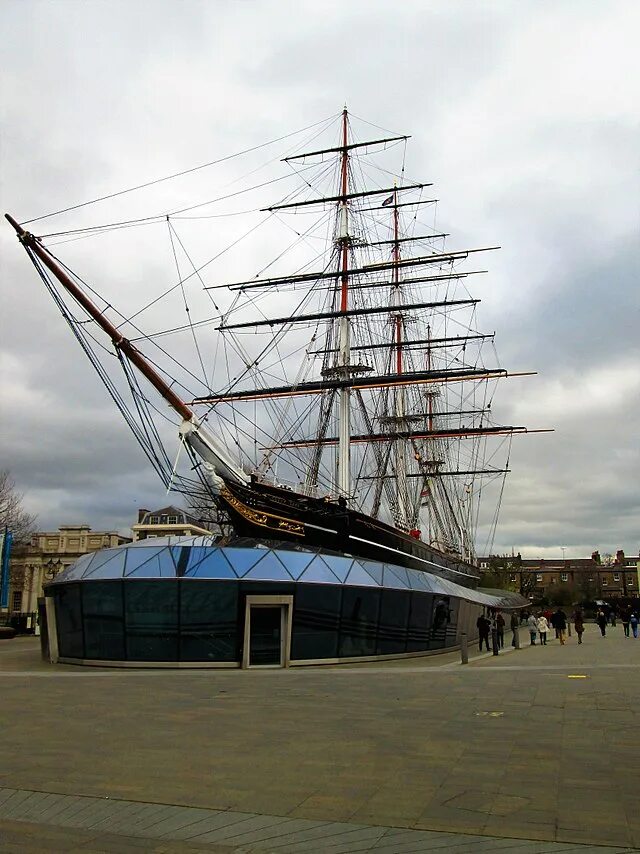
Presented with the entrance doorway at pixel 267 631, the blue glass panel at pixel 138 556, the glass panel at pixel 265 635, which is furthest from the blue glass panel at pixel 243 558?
the blue glass panel at pixel 138 556

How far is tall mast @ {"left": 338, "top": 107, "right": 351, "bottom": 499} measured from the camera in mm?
34750

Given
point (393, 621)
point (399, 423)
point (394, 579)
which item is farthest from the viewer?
point (399, 423)

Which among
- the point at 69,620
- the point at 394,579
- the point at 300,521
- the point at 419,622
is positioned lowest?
the point at 419,622

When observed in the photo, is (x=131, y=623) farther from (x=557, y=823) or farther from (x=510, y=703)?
(x=557, y=823)

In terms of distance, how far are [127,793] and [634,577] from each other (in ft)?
466

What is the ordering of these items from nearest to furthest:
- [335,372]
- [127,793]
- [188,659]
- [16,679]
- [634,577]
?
1. [127,793]
2. [16,679]
3. [188,659]
4. [335,372]
5. [634,577]

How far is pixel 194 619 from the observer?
20578 mm

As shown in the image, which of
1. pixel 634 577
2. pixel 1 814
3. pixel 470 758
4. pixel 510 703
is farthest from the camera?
pixel 634 577

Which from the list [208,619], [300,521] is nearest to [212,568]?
[208,619]

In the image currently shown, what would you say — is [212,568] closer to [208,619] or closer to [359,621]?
[208,619]

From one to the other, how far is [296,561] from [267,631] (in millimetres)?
2322

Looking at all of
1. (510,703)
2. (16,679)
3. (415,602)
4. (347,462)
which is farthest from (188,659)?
(347,462)

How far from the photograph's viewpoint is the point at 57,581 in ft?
76.2

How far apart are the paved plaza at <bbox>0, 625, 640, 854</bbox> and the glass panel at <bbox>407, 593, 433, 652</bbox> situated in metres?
9.51
